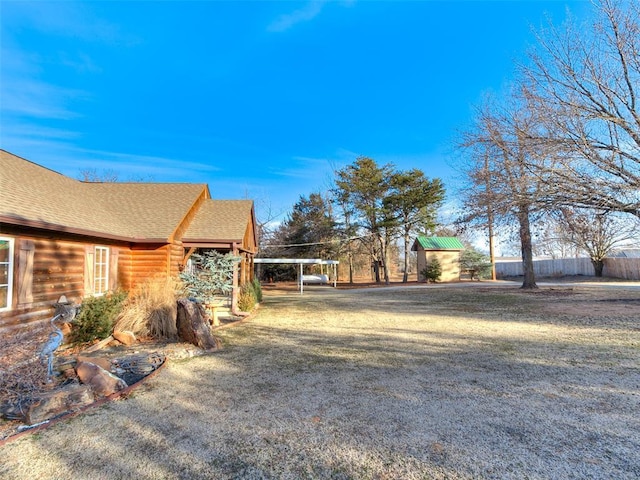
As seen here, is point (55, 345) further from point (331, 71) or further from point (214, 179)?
point (214, 179)

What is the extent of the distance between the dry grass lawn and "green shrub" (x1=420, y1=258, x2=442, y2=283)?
66.7ft

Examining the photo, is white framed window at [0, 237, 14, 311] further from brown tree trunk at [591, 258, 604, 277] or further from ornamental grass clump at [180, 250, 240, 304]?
brown tree trunk at [591, 258, 604, 277]

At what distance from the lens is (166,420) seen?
3336 mm

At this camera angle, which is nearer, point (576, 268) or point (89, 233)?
point (89, 233)

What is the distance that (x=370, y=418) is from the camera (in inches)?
129

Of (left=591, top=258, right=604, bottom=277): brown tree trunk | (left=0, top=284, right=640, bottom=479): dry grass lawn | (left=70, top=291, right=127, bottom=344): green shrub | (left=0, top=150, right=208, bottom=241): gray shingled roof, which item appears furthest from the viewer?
(left=591, top=258, right=604, bottom=277): brown tree trunk

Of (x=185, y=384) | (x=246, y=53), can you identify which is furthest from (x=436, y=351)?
(x=246, y=53)

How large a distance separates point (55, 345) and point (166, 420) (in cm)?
190

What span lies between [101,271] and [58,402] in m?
6.68

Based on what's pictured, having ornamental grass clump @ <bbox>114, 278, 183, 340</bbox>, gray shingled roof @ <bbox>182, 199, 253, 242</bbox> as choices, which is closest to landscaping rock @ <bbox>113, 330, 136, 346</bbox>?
ornamental grass clump @ <bbox>114, 278, 183, 340</bbox>

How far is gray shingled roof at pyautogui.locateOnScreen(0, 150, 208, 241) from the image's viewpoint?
6922 mm

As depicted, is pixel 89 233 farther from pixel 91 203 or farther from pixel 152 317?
pixel 91 203

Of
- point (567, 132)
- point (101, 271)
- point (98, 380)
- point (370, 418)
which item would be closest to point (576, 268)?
point (567, 132)

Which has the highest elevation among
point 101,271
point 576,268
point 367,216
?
point 367,216
